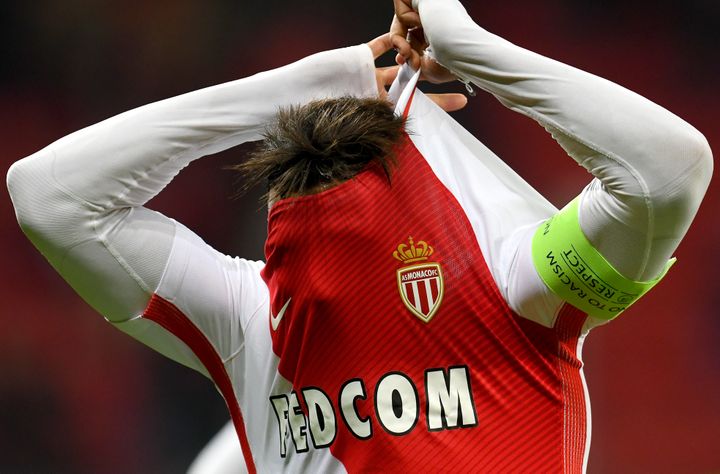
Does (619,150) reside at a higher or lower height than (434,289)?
higher

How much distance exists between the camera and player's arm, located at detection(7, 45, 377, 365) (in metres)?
0.93

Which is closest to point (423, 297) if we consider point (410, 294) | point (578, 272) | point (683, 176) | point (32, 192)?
point (410, 294)

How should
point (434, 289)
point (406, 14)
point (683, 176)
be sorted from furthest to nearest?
point (406, 14)
point (434, 289)
point (683, 176)

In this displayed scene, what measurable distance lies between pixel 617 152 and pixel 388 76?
0.32m

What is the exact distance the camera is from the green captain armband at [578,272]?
2.69 feet

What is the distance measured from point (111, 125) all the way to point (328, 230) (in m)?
0.25

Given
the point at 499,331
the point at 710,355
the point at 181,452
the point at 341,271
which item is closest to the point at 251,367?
the point at 341,271

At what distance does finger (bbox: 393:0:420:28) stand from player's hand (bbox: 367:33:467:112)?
3 centimetres

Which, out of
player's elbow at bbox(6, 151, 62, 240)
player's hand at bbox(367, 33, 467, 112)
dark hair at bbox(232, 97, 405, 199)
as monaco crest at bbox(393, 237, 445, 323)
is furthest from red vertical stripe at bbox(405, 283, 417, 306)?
player's elbow at bbox(6, 151, 62, 240)

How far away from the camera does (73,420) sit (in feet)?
8.27

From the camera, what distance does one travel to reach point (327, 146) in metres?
0.90

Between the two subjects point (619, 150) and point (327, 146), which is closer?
point (619, 150)

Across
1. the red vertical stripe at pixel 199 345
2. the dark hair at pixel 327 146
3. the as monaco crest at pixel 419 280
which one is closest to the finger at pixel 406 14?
the dark hair at pixel 327 146

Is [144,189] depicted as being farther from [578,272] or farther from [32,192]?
[578,272]
